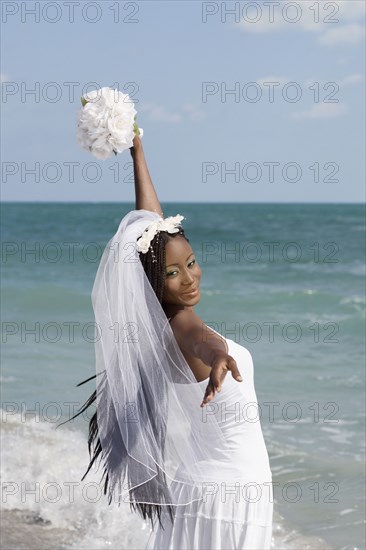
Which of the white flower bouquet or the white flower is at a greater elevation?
the white flower bouquet

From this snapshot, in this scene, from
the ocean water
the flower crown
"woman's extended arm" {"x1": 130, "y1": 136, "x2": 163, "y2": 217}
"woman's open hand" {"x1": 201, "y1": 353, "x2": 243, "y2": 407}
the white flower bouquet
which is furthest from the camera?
the ocean water

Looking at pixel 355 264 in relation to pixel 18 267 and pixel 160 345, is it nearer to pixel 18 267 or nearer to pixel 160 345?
pixel 18 267

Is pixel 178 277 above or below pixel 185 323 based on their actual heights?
above

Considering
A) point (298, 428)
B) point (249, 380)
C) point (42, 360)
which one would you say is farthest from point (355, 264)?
point (249, 380)

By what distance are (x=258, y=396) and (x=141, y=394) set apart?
270 inches

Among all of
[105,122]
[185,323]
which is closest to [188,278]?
[185,323]

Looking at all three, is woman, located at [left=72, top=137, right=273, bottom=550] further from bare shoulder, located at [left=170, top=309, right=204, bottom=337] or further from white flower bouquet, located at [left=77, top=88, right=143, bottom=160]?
white flower bouquet, located at [left=77, top=88, right=143, bottom=160]

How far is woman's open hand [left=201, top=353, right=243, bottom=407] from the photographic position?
9.67 feet

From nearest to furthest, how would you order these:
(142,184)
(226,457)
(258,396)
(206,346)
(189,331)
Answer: (206,346), (189,331), (226,457), (142,184), (258,396)

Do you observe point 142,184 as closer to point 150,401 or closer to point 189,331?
point 189,331

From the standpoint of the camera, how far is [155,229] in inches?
137

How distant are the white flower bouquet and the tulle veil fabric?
0.30 meters

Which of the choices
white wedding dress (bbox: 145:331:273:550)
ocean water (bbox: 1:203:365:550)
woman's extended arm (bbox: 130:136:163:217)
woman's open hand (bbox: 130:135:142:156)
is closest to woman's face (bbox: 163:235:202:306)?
white wedding dress (bbox: 145:331:273:550)

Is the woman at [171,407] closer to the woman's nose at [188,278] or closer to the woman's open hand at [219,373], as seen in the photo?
the woman's nose at [188,278]
